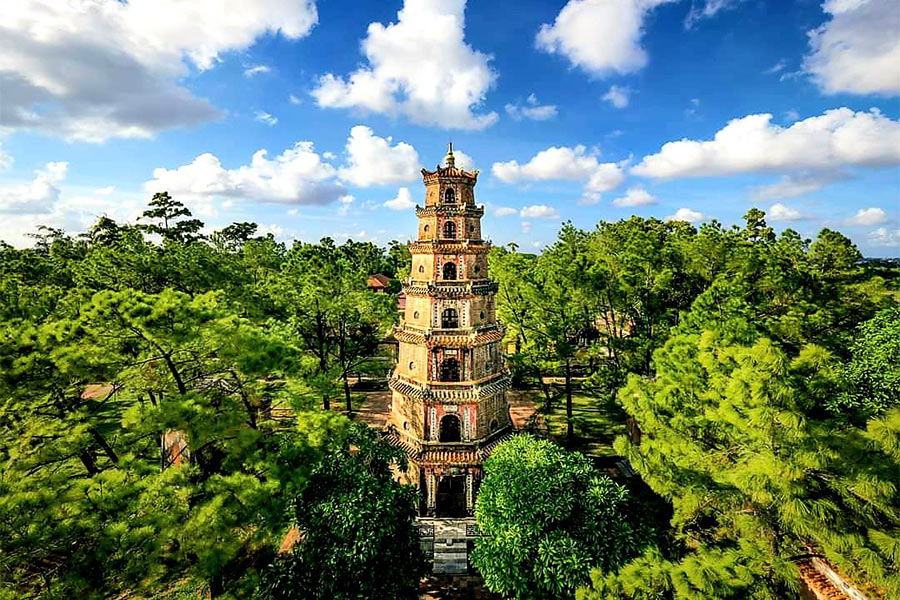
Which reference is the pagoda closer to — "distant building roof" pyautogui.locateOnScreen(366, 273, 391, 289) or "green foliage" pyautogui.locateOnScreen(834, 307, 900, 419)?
"green foliage" pyautogui.locateOnScreen(834, 307, 900, 419)

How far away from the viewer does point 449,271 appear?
68.1 ft

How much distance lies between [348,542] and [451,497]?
9532 millimetres

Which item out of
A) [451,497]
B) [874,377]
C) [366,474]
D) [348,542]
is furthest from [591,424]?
[348,542]

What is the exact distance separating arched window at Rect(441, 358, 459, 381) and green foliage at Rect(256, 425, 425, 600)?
6.37 metres

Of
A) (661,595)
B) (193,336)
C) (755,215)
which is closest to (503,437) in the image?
(661,595)

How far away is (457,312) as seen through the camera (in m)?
20.6

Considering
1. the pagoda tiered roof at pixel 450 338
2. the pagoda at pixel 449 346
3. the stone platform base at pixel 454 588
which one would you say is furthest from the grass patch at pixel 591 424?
the stone platform base at pixel 454 588

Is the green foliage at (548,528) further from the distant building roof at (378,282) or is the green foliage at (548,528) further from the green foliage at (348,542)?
the distant building roof at (378,282)

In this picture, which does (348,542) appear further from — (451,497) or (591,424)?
(591,424)

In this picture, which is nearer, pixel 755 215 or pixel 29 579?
pixel 29 579

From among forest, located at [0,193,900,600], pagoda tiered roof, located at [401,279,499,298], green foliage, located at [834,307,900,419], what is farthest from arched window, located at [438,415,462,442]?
green foliage, located at [834,307,900,419]

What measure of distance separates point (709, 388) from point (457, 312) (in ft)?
36.3

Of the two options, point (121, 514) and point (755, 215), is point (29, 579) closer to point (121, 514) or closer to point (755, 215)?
point (121, 514)

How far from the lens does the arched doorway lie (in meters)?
20.8
